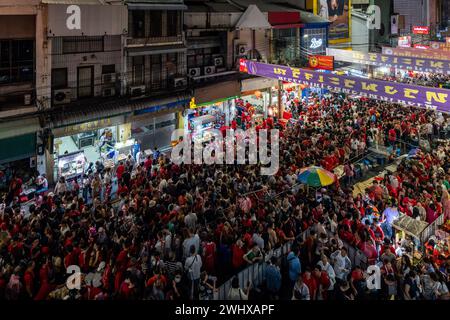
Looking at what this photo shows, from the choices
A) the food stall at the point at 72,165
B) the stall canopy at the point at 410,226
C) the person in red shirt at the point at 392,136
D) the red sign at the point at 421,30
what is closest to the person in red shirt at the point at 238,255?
the stall canopy at the point at 410,226

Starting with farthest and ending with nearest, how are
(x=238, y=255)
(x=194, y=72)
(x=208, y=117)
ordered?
(x=208, y=117), (x=194, y=72), (x=238, y=255)

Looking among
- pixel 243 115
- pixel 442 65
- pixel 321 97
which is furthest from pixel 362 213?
pixel 321 97

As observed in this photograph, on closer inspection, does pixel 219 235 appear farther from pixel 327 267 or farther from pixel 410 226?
pixel 410 226

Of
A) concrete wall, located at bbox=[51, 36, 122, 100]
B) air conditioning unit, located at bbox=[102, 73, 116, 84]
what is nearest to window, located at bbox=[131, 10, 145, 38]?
concrete wall, located at bbox=[51, 36, 122, 100]

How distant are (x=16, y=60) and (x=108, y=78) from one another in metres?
4.61

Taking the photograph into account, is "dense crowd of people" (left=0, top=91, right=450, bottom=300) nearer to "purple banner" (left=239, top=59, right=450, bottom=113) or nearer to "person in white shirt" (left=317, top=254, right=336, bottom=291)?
"person in white shirt" (left=317, top=254, right=336, bottom=291)

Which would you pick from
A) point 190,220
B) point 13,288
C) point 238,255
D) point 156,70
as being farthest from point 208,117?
point 13,288

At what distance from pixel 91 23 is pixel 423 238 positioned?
642 inches

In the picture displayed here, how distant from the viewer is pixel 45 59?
57.7 ft

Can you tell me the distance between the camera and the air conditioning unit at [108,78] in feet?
67.0

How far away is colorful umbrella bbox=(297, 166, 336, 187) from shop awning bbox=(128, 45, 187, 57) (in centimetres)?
1115

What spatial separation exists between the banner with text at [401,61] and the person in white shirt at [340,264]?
672 inches

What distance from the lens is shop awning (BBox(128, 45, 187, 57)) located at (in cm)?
2052

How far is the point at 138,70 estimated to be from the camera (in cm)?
2170
